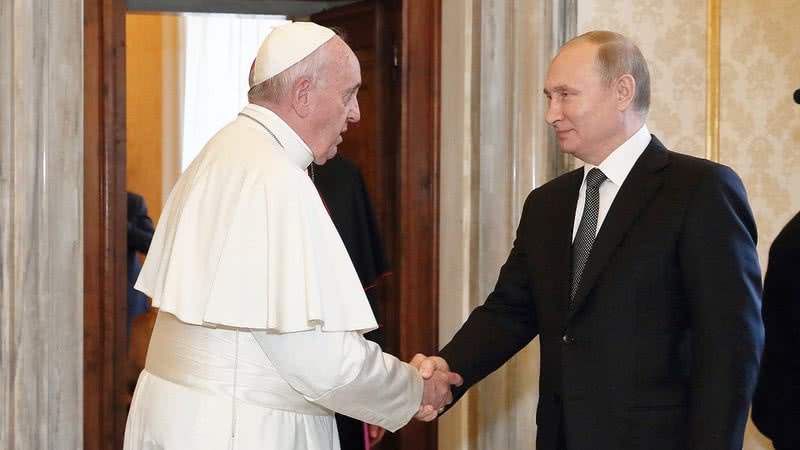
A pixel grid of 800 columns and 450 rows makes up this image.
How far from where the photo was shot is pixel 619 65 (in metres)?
2.95

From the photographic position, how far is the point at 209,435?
8.71ft

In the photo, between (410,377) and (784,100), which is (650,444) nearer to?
(410,377)

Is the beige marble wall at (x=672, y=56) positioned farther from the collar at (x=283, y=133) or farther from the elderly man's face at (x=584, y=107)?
the collar at (x=283, y=133)

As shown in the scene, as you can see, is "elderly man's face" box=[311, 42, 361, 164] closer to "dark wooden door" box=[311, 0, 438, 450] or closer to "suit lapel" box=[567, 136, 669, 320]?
"suit lapel" box=[567, 136, 669, 320]

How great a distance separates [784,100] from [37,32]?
306 cm

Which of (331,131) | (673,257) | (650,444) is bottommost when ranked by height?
(650,444)

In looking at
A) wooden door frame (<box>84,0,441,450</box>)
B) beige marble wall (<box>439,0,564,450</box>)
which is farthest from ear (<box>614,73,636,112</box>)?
wooden door frame (<box>84,0,441,450</box>)

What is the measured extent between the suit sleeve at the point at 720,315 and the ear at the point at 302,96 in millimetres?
1022

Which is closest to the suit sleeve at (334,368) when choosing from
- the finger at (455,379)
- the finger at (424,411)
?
the finger at (424,411)

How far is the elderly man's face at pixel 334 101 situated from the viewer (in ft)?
9.50

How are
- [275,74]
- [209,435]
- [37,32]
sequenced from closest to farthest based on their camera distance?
[209,435]
[275,74]
[37,32]

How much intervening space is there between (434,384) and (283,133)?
900mm

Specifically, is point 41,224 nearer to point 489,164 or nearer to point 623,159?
point 489,164

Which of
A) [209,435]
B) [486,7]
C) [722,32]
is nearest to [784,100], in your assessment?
[722,32]
